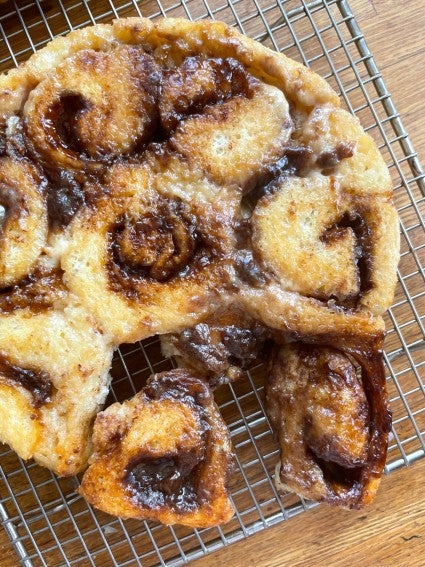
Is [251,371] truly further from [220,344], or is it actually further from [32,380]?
[32,380]

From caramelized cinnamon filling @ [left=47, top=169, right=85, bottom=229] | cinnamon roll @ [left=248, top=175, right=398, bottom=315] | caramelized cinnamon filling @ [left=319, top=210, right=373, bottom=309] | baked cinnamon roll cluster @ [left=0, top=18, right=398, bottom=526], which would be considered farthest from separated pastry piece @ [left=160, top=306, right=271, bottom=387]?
caramelized cinnamon filling @ [left=47, top=169, right=85, bottom=229]

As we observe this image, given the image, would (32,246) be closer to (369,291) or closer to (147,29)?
(147,29)

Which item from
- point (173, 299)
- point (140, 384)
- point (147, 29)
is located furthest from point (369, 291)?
point (147, 29)

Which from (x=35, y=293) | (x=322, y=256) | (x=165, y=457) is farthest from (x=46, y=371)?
(x=322, y=256)

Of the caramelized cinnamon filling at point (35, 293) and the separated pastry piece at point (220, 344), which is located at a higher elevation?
the caramelized cinnamon filling at point (35, 293)

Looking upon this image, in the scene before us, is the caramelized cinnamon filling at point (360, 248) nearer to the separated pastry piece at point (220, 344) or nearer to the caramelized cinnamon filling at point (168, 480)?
the separated pastry piece at point (220, 344)

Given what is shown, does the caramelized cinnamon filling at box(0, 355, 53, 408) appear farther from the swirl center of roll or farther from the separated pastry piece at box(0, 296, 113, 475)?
the swirl center of roll

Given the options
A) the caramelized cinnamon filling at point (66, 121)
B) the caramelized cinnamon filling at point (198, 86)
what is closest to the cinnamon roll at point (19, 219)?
the caramelized cinnamon filling at point (66, 121)
